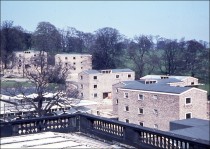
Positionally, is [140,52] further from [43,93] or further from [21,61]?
[43,93]

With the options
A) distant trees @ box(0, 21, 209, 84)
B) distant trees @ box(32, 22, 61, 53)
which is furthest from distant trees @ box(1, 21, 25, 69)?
distant trees @ box(32, 22, 61, 53)

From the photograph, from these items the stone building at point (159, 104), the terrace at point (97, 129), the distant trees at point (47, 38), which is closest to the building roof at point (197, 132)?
the stone building at point (159, 104)

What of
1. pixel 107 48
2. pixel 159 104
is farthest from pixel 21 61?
pixel 159 104

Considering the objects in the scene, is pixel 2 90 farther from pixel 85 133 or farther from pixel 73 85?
pixel 85 133

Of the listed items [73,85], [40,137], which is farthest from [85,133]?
[73,85]

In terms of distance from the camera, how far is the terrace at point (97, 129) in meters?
6.28

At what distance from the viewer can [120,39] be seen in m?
75.8

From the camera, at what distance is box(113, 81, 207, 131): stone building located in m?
27.6

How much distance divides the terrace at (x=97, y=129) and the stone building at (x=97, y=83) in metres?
35.1

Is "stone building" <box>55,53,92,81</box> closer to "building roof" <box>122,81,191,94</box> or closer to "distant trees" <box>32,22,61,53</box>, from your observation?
"distant trees" <box>32,22,61,53</box>

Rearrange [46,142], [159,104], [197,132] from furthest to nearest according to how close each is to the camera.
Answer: [159,104]
[197,132]
[46,142]

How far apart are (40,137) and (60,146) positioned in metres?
1.14

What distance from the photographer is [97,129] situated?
7.84 m

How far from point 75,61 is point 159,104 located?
3356cm
